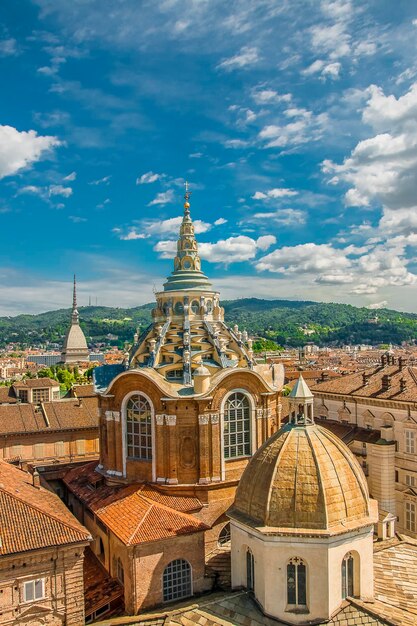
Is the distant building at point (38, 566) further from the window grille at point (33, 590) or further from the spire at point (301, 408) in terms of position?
the spire at point (301, 408)

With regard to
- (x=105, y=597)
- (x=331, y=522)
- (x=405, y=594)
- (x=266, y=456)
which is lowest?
(x=105, y=597)

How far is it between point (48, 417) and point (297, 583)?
1603 inches

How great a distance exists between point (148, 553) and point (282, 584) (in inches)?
295

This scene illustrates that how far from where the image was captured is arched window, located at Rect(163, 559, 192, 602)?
25.7 meters

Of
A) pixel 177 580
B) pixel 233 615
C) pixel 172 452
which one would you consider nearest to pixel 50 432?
pixel 172 452

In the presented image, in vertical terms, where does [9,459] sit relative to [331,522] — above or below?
below

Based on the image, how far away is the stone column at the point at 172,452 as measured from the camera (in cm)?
3041

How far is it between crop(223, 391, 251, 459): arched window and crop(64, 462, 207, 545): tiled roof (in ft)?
12.9

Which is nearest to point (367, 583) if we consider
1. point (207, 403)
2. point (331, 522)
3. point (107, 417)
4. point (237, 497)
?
point (331, 522)

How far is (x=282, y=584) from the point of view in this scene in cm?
2056

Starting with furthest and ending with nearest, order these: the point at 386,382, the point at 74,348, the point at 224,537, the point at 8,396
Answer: the point at 74,348, the point at 8,396, the point at 386,382, the point at 224,537

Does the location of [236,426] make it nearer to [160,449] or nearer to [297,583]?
[160,449]

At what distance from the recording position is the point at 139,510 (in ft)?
90.0

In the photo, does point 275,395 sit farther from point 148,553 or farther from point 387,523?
point 148,553
